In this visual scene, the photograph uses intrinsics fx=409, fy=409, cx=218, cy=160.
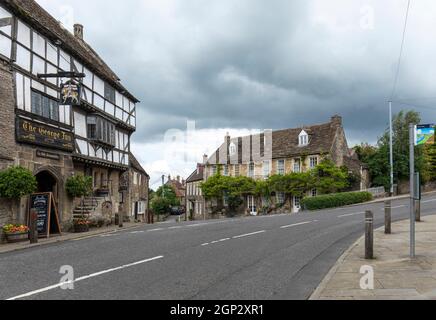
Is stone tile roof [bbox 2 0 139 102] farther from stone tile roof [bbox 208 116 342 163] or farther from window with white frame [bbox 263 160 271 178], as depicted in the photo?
window with white frame [bbox 263 160 271 178]

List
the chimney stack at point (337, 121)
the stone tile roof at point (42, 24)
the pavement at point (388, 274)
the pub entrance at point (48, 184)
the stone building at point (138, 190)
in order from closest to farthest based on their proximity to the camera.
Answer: the pavement at point (388, 274) → the stone tile roof at point (42, 24) → the pub entrance at point (48, 184) → the stone building at point (138, 190) → the chimney stack at point (337, 121)

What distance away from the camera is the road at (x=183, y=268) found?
6.67 meters

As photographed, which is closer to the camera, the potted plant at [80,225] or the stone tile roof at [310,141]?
the potted plant at [80,225]

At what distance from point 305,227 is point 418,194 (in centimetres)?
775

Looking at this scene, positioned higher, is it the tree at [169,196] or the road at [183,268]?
the road at [183,268]

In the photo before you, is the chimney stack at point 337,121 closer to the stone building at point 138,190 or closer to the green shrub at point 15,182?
the stone building at point 138,190

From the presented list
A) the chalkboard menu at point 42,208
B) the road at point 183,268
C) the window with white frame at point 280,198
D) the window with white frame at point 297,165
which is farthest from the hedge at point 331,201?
the chalkboard menu at point 42,208

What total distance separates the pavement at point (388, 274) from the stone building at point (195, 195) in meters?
42.0

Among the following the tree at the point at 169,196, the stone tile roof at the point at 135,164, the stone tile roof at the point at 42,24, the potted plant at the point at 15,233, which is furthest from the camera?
the tree at the point at 169,196

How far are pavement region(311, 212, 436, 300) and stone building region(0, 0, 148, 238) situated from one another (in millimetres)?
12408

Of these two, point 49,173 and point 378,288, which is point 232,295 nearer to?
point 378,288

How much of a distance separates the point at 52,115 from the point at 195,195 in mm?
40572

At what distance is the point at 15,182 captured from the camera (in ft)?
47.9
